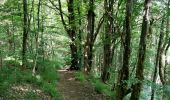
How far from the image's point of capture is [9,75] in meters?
10.4

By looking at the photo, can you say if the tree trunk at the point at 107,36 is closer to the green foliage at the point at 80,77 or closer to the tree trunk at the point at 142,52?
the green foliage at the point at 80,77

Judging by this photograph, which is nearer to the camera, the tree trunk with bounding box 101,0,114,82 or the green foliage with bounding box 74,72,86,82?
the tree trunk with bounding box 101,0,114,82

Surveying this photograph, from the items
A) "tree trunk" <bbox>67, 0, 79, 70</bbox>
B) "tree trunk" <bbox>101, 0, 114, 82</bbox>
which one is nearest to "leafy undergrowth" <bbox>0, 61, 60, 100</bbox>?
"tree trunk" <bbox>101, 0, 114, 82</bbox>

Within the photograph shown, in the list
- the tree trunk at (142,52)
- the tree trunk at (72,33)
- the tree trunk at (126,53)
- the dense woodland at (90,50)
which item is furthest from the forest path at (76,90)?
the tree trunk at (142,52)

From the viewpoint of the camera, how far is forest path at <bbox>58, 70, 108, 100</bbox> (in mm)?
12570

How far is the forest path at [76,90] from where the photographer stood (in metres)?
12.6

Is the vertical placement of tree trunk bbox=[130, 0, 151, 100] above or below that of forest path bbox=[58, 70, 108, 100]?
above

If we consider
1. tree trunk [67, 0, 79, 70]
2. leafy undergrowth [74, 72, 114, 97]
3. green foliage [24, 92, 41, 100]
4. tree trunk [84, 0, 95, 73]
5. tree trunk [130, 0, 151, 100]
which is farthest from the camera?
tree trunk [67, 0, 79, 70]

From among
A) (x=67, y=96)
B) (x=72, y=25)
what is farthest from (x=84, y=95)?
(x=72, y=25)

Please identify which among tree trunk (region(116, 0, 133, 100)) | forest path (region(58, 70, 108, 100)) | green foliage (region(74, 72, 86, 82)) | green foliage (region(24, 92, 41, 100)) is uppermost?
tree trunk (region(116, 0, 133, 100))

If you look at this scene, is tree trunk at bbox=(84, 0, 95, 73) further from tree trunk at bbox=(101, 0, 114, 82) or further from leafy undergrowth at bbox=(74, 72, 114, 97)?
leafy undergrowth at bbox=(74, 72, 114, 97)

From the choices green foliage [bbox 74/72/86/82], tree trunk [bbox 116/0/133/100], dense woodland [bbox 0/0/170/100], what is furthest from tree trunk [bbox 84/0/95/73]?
tree trunk [bbox 116/0/133/100]

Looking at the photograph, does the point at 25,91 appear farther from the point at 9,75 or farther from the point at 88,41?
the point at 88,41

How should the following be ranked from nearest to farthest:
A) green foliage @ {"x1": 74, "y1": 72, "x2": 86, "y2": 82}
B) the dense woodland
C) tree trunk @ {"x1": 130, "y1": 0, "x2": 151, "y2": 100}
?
tree trunk @ {"x1": 130, "y1": 0, "x2": 151, "y2": 100}, the dense woodland, green foliage @ {"x1": 74, "y1": 72, "x2": 86, "y2": 82}
